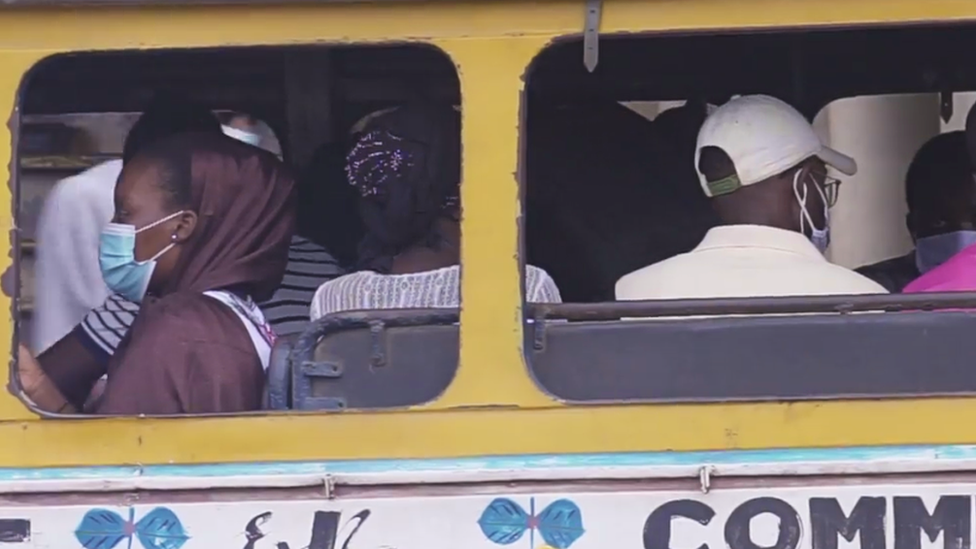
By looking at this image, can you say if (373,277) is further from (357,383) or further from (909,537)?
(909,537)

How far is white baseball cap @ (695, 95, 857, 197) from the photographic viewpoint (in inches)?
112

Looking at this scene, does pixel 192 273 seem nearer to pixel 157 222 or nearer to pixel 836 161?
pixel 157 222

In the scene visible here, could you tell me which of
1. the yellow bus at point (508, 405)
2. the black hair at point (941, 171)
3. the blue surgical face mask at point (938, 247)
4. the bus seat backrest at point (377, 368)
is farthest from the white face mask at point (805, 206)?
the black hair at point (941, 171)

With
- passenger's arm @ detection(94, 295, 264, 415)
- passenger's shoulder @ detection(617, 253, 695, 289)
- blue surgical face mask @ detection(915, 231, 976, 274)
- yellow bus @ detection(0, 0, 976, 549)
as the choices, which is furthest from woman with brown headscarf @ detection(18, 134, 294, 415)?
blue surgical face mask @ detection(915, 231, 976, 274)

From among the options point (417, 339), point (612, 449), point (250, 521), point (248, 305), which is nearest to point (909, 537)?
point (612, 449)

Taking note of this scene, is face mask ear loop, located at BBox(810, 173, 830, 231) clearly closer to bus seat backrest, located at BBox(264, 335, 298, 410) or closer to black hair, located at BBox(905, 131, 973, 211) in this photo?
bus seat backrest, located at BBox(264, 335, 298, 410)

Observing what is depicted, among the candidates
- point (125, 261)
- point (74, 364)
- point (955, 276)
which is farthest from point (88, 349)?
point (955, 276)

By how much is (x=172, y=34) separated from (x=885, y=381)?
46.9 inches

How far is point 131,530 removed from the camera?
2494 millimetres

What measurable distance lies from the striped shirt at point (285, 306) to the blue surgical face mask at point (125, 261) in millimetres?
85

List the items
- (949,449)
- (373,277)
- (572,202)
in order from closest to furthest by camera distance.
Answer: (949,449), (373,277), (572,202)

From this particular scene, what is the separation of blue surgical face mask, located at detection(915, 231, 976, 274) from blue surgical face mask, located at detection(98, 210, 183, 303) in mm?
1842

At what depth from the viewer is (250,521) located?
98.0 inches

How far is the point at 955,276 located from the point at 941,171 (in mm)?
1203
